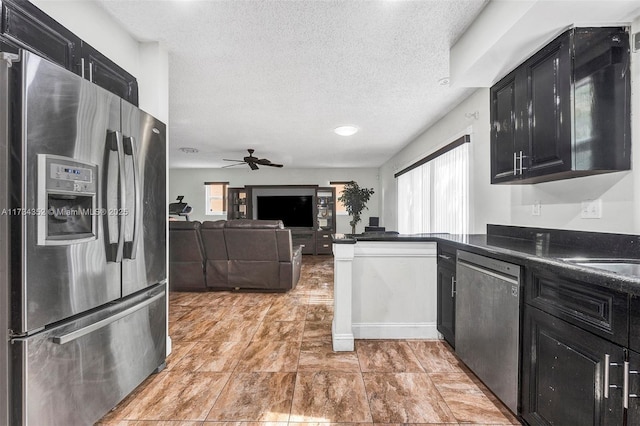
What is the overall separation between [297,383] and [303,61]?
8.28 ft

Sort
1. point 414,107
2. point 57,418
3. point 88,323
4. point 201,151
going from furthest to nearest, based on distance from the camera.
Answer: point 201,151, point 414,107, point 88,323, point 57,418

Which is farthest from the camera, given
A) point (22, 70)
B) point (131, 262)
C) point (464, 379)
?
point (464, 379)

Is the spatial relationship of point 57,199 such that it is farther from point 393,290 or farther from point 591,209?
point 591,209

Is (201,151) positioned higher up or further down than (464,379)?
higher up

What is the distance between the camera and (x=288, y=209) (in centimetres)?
875

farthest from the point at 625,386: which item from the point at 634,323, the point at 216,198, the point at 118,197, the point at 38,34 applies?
the point at 216,198

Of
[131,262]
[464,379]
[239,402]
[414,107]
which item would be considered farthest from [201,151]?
[464,379]

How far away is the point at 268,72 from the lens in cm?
281

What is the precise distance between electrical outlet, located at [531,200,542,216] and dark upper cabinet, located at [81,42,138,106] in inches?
125

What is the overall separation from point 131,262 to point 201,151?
504 cm

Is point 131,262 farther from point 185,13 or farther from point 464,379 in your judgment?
point 464,379

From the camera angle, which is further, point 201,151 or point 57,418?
point 201,151

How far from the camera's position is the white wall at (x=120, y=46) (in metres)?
1.78

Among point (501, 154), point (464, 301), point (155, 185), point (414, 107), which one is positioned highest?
point (414, 107)
